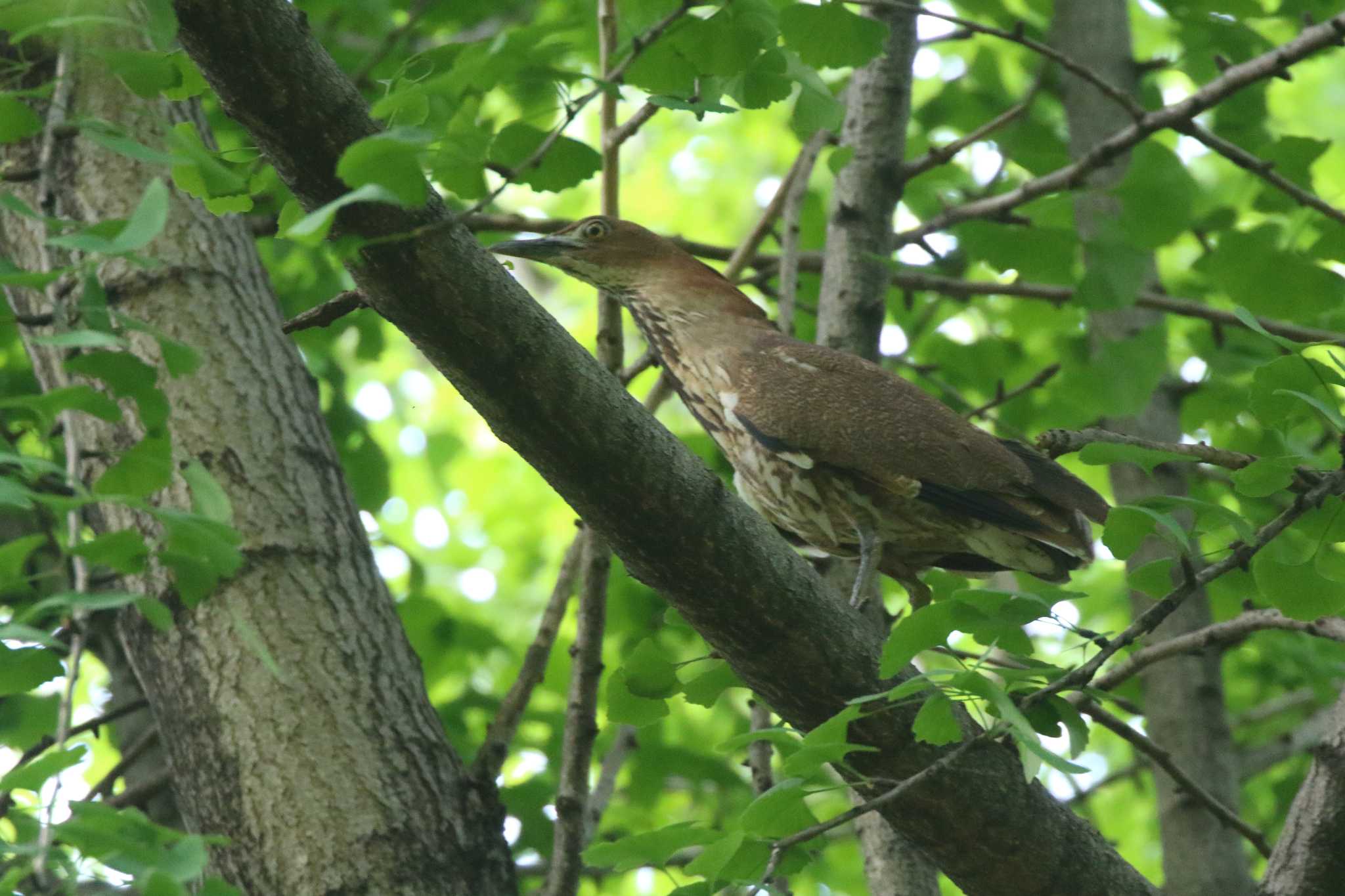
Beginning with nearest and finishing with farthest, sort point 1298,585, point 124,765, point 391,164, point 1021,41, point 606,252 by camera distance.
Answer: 1. point 391,164
2. point 1298,585
3. point 1021,41
4. point 124,765
5. point 606,252

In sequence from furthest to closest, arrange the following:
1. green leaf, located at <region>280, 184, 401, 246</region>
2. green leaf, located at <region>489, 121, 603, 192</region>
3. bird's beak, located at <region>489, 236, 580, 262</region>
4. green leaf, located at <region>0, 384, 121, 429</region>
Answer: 1. bird's beak, located at <region>489, 236, 580, 262</region>
2. green leaf, located at <region>489, 121, 603, 192</region>
3. green leaf, located at <region>0, 384, 121, 429</region>
4. green leaf, located at <region>280, 184, 401, 246</region>

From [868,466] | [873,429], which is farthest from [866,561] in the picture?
[873,429]

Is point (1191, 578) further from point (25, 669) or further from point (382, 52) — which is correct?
point (382, 52)

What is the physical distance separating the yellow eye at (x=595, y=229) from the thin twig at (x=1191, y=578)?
104 inches

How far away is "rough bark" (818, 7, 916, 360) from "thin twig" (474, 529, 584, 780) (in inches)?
44.4

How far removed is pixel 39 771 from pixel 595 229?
10.3 feet

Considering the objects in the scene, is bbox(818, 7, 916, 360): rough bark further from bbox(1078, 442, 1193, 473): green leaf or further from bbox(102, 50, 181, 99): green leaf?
bbox(102, 50, 181, 99): green leaf

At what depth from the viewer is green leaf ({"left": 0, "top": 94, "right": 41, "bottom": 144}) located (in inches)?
99.7

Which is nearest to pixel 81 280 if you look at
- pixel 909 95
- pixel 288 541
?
pixel 288 541

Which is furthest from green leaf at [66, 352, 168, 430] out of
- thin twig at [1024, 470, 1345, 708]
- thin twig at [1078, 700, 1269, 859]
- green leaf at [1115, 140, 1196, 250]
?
green leaf at [1115, 140, 1196, 250]

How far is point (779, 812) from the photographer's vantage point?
2.38 meters

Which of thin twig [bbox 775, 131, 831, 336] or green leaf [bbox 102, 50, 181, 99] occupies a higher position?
thin twig [bbox 775, 131, 831, 336]

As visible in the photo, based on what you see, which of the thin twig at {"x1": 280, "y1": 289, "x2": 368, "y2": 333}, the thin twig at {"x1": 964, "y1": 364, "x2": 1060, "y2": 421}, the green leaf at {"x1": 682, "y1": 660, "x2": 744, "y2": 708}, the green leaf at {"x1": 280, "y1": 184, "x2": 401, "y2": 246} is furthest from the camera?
the thin twig at {"x1": 964, "y1": 364, "x2": 1060, "y2": 421}

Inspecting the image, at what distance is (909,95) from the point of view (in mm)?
4855
